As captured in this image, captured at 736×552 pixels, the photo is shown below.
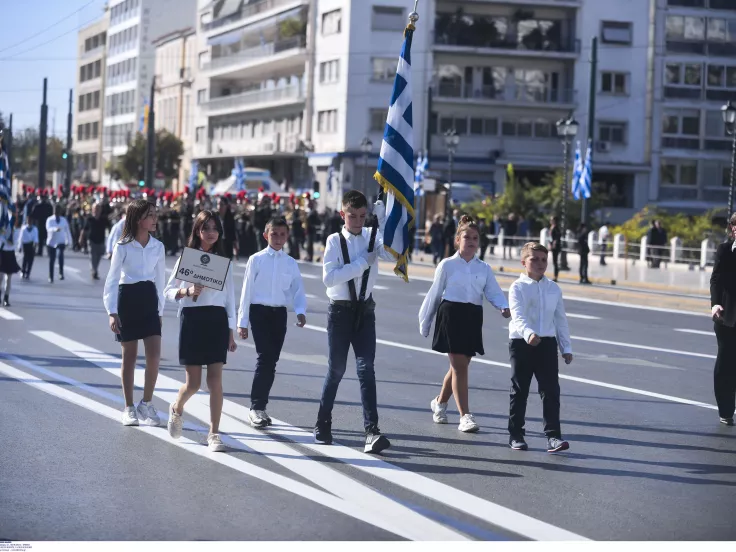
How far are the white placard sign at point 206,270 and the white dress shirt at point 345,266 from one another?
71cm

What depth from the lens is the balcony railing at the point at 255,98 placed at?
76.6 meters

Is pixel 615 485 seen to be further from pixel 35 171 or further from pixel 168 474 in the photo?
pixel 35 171

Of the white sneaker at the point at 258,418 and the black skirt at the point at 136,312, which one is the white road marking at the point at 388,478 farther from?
the black skirt at the point at 136,312

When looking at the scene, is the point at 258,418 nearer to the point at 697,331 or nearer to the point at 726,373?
the point at 726,373

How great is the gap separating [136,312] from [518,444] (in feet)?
10.1

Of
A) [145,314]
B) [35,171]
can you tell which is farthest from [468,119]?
[35,171]

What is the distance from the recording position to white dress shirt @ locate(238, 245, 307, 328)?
34.6 feet

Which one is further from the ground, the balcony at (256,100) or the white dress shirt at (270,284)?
the balcony at (256,100)

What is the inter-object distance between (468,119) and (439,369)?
58661 millimetres

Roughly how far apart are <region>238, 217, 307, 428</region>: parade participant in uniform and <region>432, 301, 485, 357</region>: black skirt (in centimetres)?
109

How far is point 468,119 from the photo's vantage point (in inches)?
2869

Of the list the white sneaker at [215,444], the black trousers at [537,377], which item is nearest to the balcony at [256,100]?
the black trousers at [537,377]

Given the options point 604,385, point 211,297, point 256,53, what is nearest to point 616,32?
point 256,53

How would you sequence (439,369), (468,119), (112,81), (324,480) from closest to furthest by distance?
(324,480), (439,369), (468,119), (112,81)
